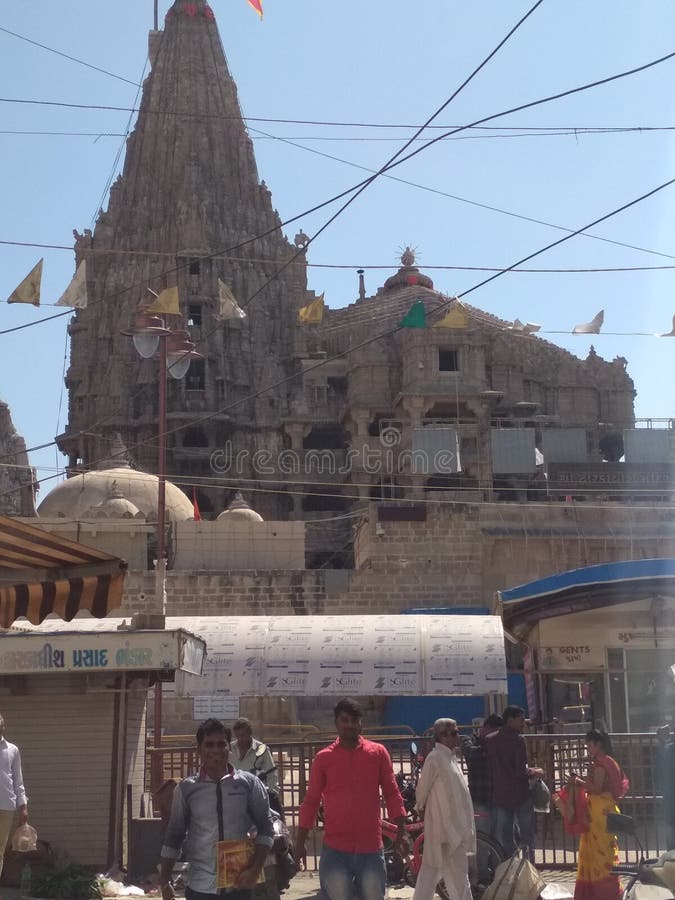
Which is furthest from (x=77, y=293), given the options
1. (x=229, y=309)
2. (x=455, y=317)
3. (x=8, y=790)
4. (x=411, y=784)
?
(x=8, y=790)

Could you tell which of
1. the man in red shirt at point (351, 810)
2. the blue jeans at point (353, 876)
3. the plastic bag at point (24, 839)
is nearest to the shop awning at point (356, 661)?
the plastic bag at point (24, 839)

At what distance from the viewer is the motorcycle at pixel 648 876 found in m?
7.61

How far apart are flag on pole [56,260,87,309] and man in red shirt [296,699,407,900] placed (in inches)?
504

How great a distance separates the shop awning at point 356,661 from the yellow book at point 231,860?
1059cm

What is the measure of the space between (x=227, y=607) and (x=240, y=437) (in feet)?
72.9

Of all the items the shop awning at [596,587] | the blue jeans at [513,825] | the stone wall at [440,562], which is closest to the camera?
the blue jeans at [513,825]

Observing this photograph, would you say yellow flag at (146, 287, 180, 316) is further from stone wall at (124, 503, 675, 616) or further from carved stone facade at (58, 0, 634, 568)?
carved stone facade at (58, 0, 634, 568)

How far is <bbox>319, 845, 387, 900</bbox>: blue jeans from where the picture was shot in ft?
23.8

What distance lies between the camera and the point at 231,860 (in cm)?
662

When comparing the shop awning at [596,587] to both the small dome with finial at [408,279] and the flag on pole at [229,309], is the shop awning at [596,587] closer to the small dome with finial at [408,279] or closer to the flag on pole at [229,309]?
the flag on pole at [229,309]

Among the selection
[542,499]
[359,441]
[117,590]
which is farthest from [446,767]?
[359,441]

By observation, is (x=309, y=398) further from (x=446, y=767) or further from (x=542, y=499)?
(x=446, y=767)

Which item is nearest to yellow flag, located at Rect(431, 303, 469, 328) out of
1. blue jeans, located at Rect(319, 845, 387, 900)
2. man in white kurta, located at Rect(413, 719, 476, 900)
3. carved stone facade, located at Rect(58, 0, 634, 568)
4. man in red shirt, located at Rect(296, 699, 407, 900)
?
man in white kurta, located at Rect(413, 719, 476, 900)

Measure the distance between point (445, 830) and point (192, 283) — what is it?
48.9 metres
